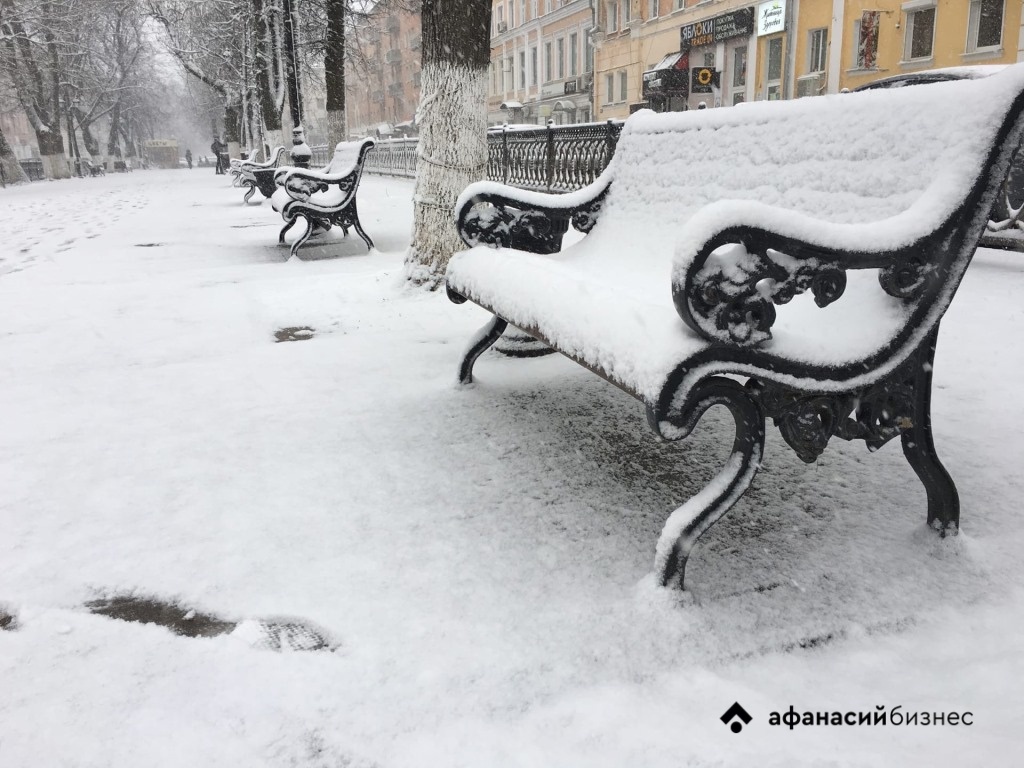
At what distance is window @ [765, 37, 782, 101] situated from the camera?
80.9ft

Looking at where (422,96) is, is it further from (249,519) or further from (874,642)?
(874,642)

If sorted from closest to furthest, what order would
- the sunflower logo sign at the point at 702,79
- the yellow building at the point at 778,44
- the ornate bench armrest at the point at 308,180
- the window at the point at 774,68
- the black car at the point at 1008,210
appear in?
the black car at the point at 1008,210 < the ornate bench armrest at the point at 308,180 < the yellow building at the point at 778,44 < the sunflower logo sign at the point at 702,79 < the window at the point at 774,68

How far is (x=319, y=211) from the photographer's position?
24.6 ft

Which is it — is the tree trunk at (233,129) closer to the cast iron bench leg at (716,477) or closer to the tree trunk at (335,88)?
the tree trunk at (335,88)

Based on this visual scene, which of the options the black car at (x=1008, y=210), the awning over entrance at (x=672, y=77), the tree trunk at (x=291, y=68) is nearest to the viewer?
the black car at (x=1008, y=210)

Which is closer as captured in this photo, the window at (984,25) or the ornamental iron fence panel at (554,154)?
the ornamental iron fence panel at (554,154)

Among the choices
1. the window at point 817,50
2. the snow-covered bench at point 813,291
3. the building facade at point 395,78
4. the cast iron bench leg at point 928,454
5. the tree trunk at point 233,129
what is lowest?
the cast iron bench leg at point 928,454

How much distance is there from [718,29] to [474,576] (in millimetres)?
28939

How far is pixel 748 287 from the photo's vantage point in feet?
5.24

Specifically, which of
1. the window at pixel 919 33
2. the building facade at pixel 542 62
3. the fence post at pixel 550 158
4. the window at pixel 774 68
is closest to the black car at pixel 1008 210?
the fence post at pixel 550 158

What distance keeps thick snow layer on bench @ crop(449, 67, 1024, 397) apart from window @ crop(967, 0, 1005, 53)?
63.2ft

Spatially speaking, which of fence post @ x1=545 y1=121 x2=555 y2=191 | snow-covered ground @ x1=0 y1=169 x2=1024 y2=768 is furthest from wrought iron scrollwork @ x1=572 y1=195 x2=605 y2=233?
fence post @ x1=545 y1=121 x2=555 y2=191

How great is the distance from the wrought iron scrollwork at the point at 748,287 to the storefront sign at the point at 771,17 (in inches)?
1023

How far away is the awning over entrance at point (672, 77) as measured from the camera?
28500 mm
